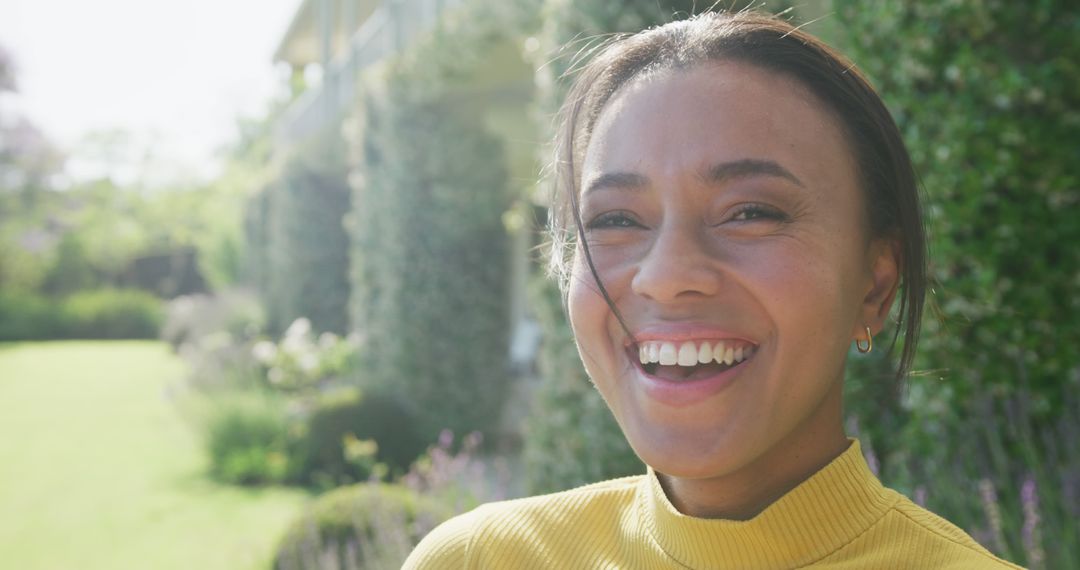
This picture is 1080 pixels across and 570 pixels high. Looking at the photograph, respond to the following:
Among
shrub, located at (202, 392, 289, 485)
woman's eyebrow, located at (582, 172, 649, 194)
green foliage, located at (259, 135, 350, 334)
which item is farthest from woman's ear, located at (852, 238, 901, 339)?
green foliage, located at (259, 135, 350, 334)

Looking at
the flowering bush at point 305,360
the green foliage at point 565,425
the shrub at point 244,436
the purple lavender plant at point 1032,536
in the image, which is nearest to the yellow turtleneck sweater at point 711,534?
the purple lavender plant at point 1032,536

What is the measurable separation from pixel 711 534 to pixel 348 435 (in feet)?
24.1

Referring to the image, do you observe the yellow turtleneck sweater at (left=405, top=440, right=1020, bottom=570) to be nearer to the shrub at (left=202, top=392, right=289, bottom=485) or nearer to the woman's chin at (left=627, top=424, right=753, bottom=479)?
the woman's chin at (left=627, top=424, right=753, bottom=479)

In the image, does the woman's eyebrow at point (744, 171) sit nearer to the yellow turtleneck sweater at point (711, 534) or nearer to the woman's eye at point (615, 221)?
the woman's eye at point (615, 221)

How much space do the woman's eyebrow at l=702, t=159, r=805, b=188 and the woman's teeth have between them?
0.68 ft

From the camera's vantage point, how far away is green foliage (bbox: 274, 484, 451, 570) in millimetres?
4354

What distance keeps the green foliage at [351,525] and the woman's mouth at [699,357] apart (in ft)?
10.4

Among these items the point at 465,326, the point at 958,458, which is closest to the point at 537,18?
the point at 465,326

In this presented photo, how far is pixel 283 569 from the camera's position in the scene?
468cm

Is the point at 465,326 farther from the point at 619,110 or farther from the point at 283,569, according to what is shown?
the point at 619,110

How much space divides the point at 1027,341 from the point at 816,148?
7.93 ft

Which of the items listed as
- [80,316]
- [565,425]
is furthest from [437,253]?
[80,316]

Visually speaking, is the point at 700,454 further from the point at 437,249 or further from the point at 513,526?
the point at 437,249

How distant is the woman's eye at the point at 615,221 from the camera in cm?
131
